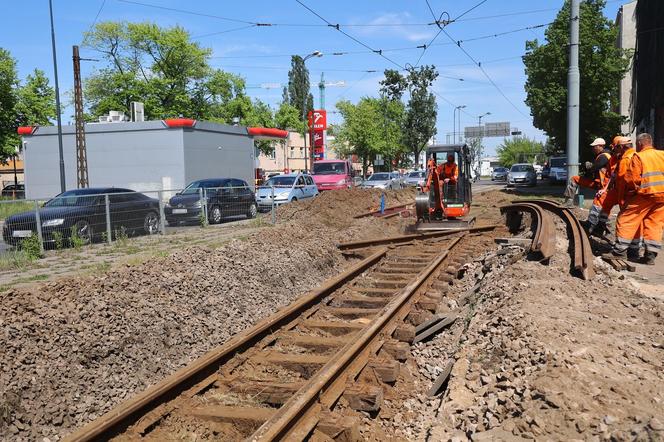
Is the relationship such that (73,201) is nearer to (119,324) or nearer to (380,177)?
(119,324)

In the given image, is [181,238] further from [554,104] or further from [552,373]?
[554,104]

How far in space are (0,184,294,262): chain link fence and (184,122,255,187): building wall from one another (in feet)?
58.7

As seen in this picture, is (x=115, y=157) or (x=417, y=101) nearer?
(x=115, y=157)

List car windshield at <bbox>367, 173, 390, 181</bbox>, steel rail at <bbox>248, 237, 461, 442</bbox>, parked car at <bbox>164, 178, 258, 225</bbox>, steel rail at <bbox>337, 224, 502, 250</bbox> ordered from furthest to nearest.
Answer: car windshield at <bbox>367, 173, 390, 181</bbox>
parked car at <bbox>164, 178, 258, 225</bbox>
steel rail at <bbox>337, 224, 502, 250</bbox>
steel rail at <bbox>248, 237, 461, 442</bbox>

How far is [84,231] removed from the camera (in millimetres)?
13070

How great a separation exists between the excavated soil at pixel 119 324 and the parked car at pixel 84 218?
382 centimetres

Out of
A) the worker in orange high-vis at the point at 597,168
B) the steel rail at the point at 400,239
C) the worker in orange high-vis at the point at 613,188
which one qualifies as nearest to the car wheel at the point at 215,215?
the steel rail at the point at 400,239

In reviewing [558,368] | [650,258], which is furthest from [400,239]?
[558,368]

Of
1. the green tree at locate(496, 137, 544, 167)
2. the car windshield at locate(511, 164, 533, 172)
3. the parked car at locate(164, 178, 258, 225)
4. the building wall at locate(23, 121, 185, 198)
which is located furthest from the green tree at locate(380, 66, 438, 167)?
the green tree at locate(496, 137, 544, 167)

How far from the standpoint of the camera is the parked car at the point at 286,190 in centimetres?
2322

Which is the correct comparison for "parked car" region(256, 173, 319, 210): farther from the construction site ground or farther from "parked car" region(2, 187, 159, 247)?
the construction site ground

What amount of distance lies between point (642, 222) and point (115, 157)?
34.0 m

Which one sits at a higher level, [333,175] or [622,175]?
[622,175]

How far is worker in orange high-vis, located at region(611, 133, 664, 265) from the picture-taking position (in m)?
8.52
